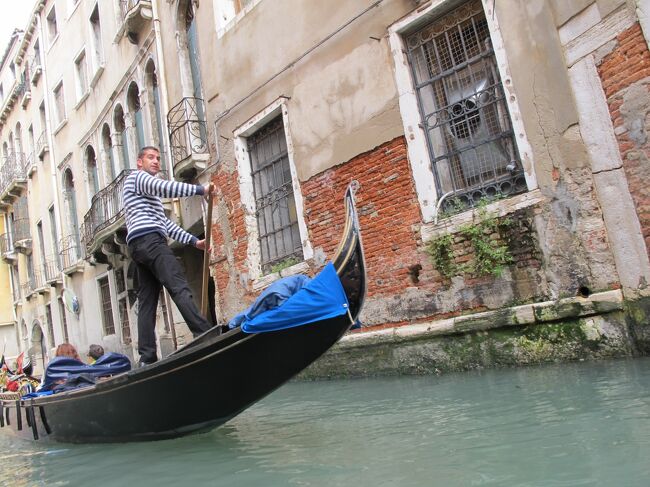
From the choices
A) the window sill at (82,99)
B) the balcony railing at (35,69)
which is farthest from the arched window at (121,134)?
the balcony railing at (35,69)

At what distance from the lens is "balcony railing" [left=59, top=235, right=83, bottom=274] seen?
13906mm

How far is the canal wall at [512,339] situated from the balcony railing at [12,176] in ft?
50.2

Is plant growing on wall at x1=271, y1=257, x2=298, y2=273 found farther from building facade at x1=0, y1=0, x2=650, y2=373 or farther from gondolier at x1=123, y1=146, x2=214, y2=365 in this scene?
gondolier at x1=123, y1=146, x2=214, y2=365

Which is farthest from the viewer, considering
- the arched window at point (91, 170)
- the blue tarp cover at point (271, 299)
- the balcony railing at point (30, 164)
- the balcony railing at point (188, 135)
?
the balcony railing at point (30, 164)

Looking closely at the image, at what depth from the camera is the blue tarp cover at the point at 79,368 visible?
14.7 ft

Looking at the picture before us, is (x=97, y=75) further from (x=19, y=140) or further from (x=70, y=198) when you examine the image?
(x=19, y=140)

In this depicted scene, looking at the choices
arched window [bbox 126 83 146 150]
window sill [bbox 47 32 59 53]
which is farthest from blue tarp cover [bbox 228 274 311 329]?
window sill [bbox 47 32 59 53]

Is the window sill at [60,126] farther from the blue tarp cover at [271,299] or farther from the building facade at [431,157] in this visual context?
the blue tarp cover at [271,299]

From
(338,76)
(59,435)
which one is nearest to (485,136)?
(338,76)

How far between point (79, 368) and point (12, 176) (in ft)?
53.8

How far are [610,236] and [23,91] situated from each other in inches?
695

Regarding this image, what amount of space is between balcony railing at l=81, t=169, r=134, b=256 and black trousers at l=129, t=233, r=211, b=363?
5.92 m

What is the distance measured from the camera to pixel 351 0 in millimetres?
5867

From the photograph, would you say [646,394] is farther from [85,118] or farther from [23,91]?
[23,91]
